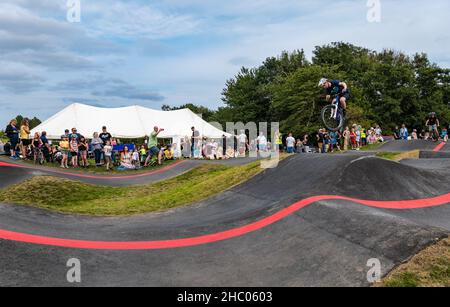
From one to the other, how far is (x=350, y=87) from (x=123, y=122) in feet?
122

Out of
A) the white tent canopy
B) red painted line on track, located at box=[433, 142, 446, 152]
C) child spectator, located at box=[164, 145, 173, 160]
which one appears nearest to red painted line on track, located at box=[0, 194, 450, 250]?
child spectator, located at box=[164, 145, 173, 160]

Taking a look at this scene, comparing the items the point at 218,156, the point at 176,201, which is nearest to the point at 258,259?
the point at 176,201

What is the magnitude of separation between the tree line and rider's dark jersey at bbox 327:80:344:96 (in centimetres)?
3491

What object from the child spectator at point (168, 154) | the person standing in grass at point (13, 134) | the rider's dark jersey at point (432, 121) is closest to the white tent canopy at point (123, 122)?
the child spectator at point (168, 154)

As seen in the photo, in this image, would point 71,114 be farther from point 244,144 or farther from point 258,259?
point 258,259

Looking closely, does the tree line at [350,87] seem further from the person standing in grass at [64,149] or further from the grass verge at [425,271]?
the grass verge at [425,271]

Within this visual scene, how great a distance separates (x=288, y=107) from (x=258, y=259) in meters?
50.9

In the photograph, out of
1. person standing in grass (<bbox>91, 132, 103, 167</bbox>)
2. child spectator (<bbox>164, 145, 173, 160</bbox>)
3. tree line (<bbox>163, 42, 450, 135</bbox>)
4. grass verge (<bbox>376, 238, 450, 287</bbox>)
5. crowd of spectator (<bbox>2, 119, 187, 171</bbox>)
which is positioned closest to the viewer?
grass verge (<bbox>376, 238, 450, 287</bbox>)

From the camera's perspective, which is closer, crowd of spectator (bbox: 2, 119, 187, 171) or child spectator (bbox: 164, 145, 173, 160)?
crowd of spectator (bbox: 2, 119, 187, 171)

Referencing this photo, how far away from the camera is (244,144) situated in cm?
2620

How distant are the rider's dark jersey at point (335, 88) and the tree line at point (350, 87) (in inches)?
1374

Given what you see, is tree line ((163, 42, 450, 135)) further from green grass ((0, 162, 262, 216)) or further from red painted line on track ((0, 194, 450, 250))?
red painted line on track ((0, 194, 450, 250))

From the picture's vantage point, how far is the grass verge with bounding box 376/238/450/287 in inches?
162
